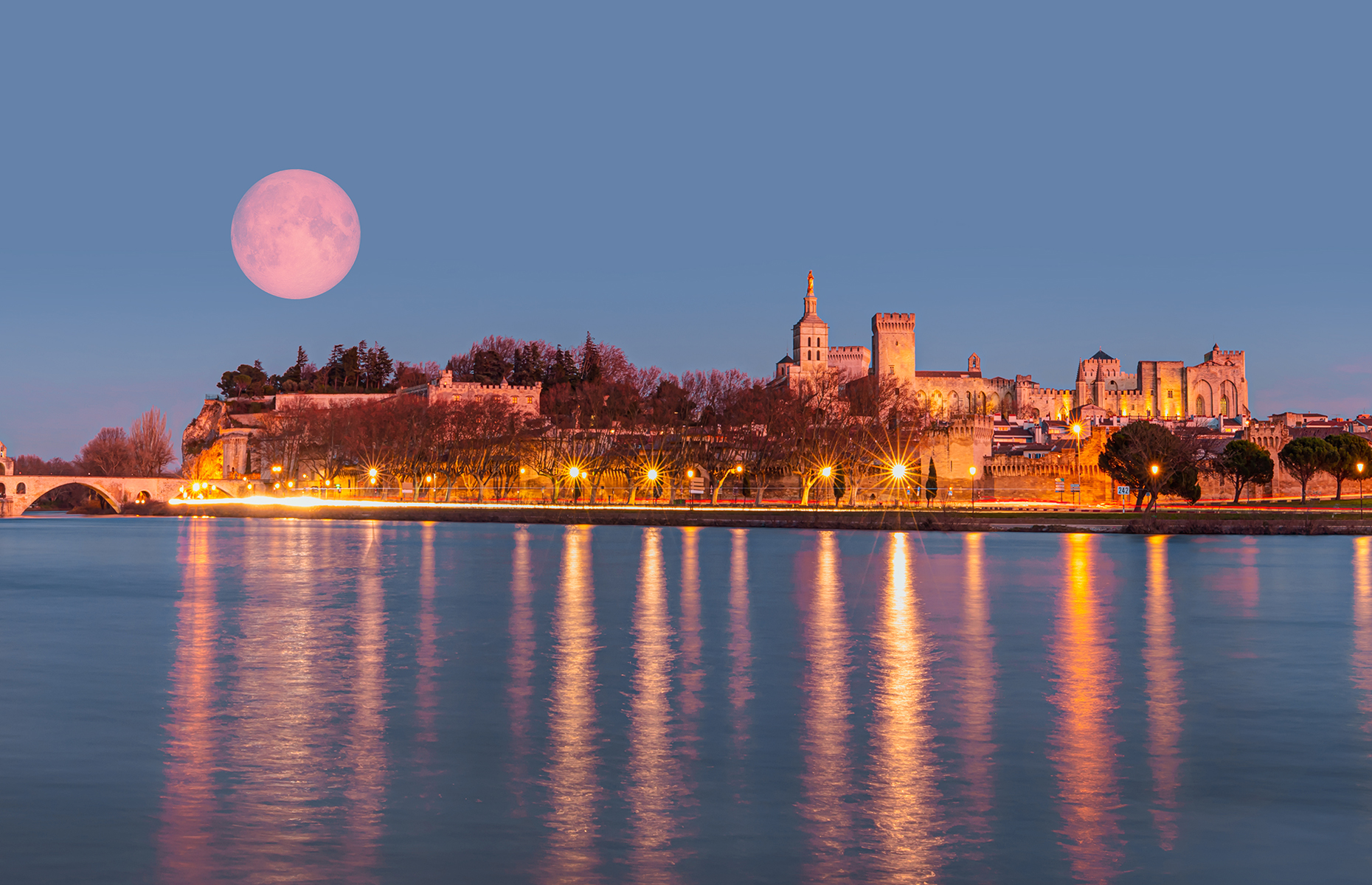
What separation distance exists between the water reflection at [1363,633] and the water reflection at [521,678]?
8538 mm

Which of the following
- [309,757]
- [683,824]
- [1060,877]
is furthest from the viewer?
[309,757]

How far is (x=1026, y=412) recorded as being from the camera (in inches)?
5901

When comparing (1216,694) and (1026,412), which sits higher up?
(1026,412)

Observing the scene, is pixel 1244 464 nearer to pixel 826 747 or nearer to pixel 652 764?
pixel 826 747

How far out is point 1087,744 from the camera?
37.6 ft

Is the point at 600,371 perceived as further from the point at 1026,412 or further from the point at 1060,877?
the point at 1060,877

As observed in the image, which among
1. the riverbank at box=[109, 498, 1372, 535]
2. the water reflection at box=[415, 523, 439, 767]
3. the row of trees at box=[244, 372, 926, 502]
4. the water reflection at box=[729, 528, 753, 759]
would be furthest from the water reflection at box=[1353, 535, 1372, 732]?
the row of trees at box=[244, 372, 926, 502]

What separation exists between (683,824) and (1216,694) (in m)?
8.69

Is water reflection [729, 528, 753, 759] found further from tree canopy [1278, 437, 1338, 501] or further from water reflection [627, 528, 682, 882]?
tree canopy [1278, 437, 1338, 501]

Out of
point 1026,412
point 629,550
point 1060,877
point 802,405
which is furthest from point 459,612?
point 1026,412

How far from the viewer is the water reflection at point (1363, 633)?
46.2ft

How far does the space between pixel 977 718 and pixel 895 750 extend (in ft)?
6.46

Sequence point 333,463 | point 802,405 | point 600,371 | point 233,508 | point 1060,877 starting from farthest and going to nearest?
point 600,371
point 333,463
point 233,508
point 802,405
point 1060,877

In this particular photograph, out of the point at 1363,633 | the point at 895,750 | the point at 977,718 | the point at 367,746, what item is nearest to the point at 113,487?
the point at 1363,633
